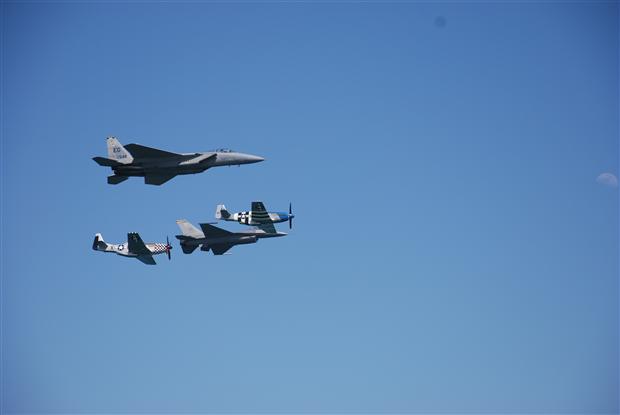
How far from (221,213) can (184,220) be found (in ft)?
17.7

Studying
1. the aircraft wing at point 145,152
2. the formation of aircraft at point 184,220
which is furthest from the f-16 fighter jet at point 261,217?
the aircraft wing at point 145,152

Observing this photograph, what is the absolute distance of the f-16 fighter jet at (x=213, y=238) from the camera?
99875 mm

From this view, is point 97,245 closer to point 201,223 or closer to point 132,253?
point 132,253

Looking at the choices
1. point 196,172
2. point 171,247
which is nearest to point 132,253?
point 171,247

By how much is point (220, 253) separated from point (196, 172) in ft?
45.4

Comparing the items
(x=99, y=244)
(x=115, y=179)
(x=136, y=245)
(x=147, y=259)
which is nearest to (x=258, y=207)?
(x=136, y=245)

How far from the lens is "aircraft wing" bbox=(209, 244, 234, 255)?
101188mm

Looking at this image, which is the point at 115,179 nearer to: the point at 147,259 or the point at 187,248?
the point at 187,248

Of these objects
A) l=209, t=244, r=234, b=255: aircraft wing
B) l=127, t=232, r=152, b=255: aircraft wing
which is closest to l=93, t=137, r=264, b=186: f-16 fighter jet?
l=127, t=232, r=152, b=255: aircraft wing

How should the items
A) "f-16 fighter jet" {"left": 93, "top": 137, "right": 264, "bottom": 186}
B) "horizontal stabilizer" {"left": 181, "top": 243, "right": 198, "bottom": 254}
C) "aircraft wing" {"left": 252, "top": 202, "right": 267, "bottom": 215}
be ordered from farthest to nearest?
"horizontal stabilizer" {"left": 181, "top": 243, "right": 198, "bottom": 254} → "aircraft wing" {"left": 252, "top": 202, "right": 267, "bottom": 215} → "f-16 fighter jet" {"left": 93, "top": 137, "right": 264, "bottom": 186}

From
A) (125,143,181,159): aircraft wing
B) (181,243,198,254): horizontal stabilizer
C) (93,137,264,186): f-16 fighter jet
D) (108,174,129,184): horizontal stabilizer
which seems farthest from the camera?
(181,243,198,254): horizontal stabilizer

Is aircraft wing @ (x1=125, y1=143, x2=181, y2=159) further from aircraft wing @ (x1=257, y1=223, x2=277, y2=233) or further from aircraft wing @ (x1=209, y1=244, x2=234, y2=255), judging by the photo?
aircraft wing @ (x1=257, y1=223, x2=277, y2=233)

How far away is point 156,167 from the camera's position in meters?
90.5

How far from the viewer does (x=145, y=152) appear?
293 ft
